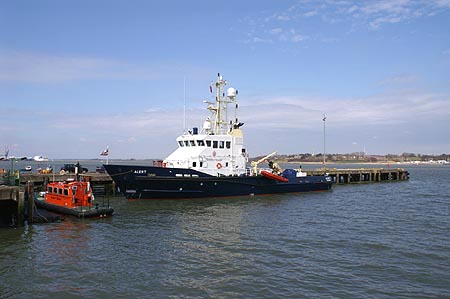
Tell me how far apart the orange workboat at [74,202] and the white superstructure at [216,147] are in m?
9.41

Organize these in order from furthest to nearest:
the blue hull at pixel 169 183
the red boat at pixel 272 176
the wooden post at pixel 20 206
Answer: the red boat at pixel 272 176, the blue hull at pixel 169 183, the wooden post at pixel 20 206

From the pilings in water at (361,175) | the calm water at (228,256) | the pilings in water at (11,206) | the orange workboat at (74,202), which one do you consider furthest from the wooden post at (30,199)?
the pilings in water at (361,175)

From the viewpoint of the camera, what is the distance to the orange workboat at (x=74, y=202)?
20661 millimetres

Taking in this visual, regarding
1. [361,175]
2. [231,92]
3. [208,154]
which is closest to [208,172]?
[208,154]

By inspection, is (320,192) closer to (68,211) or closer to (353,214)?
(353,214)

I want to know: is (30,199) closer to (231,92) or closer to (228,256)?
(228,256)

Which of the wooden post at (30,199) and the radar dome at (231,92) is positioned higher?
the radar dome at (231,92)

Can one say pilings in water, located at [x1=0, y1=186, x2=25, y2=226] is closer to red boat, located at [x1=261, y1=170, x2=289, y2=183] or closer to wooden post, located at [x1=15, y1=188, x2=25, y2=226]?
wooden post, located at [x1=15, y1=188, x2=25, y2=226]

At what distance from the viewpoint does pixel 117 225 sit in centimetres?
1928

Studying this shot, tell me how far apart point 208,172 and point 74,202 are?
36.7 feet

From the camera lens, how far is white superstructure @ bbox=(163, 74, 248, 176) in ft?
98.4

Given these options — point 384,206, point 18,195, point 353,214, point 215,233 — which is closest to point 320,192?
point 384,206

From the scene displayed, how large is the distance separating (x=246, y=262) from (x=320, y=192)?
26.1 metres

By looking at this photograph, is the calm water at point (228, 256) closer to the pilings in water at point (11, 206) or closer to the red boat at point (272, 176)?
the pilings in water at point (11, 206)
